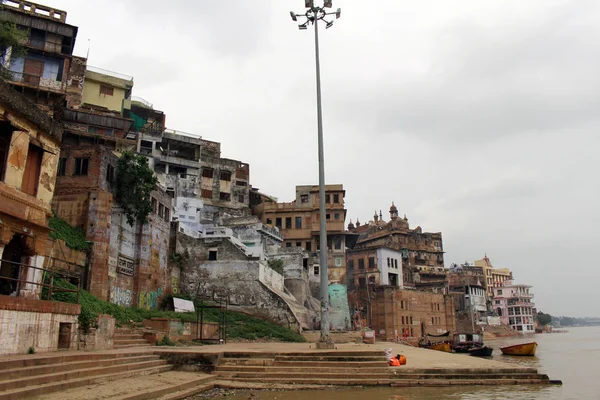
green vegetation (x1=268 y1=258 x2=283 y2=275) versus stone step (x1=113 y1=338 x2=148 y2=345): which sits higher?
green vegetation (x1=268 y1=258 x2=283 y2=275)

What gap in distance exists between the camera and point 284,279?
40594 millimetres

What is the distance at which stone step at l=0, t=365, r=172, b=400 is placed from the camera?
841 centimetres

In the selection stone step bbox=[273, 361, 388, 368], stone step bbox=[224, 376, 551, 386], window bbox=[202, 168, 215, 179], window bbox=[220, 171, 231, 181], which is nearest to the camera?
stone step bbox=[224, 376, 551, 386]

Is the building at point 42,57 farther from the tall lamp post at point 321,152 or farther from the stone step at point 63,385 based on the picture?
the stone step at point 63,385

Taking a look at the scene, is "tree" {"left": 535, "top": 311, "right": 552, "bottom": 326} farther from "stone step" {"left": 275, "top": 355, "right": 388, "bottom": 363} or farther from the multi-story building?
"stone step" {"left": 275, "top": 355, "right": 388, "bottom": 363}

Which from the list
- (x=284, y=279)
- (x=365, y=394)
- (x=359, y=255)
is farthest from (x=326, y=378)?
(x=359, y=255)

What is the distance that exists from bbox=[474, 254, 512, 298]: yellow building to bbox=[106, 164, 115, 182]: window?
325ft

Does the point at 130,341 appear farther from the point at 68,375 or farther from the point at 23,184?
the point at 68,375

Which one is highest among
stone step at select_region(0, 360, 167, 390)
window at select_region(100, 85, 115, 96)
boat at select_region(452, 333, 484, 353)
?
window at select_region(100, 85, 115, 96)

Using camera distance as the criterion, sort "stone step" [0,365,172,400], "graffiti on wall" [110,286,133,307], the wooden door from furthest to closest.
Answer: the wooden door < "graffiti on wall" [110,286,133,307] < "stone step" [0,365,172,400]

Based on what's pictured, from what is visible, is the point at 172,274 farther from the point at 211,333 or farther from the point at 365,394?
the point at 365,394

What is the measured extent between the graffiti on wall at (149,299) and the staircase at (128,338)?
6296 millimetres

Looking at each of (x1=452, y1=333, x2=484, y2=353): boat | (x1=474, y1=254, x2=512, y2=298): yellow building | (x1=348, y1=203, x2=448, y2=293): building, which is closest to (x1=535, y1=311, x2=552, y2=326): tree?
(x1=474, y1=254, x2=512, y2=298): yellow building

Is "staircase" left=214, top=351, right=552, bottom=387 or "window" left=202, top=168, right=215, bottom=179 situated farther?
"window" left=202, top=168, right=215, bottom=179
